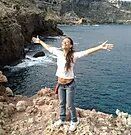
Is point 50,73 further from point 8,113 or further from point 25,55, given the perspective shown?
point 8,113

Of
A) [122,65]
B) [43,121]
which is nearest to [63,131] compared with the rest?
[43,121]

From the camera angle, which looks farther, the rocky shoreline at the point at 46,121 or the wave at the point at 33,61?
the wave at the point at 33,61

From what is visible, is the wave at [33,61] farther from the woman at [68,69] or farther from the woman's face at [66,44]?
the woman's face at [66,44]

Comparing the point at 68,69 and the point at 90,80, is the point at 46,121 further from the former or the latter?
the point at 90,80

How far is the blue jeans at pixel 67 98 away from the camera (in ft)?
49.3

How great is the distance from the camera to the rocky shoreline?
1573cm

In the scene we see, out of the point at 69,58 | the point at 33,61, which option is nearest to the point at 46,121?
the point at 69,58

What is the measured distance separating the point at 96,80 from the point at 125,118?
4581cm

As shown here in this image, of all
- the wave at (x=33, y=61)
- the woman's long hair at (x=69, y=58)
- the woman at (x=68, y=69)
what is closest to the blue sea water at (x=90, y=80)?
the wave at (x=33, y=61)

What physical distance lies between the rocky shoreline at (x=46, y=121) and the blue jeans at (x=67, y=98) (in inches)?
15.8

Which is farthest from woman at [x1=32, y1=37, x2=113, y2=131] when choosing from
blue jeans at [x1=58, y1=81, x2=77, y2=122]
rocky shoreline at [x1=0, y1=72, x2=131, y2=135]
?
rocky shoreline at [x1=0, y1=72, x2=131, y2=135]

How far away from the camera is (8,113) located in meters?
18.1

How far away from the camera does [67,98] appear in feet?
50.0

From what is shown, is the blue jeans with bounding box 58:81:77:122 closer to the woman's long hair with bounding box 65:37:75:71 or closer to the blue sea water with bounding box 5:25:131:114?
the woman's long hair with bounding box 65:37:75:71
